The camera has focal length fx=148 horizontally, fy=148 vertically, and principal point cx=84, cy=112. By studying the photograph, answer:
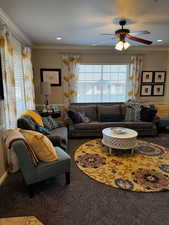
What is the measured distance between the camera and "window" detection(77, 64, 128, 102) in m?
5.25

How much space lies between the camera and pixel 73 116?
4.18 meters

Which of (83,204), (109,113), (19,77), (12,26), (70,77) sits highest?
(12,26)

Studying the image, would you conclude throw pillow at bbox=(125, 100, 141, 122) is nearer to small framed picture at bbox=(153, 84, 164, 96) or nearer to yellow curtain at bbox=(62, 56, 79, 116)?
small framed picture at bbox=(153, 84, 164, 96)

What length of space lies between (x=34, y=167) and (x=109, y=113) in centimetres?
321

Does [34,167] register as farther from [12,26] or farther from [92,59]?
[92,59]

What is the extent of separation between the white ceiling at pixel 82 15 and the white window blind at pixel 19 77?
45 cm

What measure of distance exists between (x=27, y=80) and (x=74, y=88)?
162 centimetres

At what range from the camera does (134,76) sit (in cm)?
527

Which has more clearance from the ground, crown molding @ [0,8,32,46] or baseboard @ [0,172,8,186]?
crown molding @ [0,8,32,46]

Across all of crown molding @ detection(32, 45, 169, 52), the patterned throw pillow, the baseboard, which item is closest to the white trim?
crown molding @ detection(32, 45, 169, 52)

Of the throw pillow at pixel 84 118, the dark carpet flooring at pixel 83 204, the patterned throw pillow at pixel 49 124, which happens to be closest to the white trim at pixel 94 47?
the throw pillow at pixel 84 118

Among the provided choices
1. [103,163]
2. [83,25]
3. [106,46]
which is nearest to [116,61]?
[106,46]

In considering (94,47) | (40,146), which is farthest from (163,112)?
(40,146)

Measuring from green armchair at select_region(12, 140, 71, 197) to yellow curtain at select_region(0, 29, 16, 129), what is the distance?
2.61 feet
